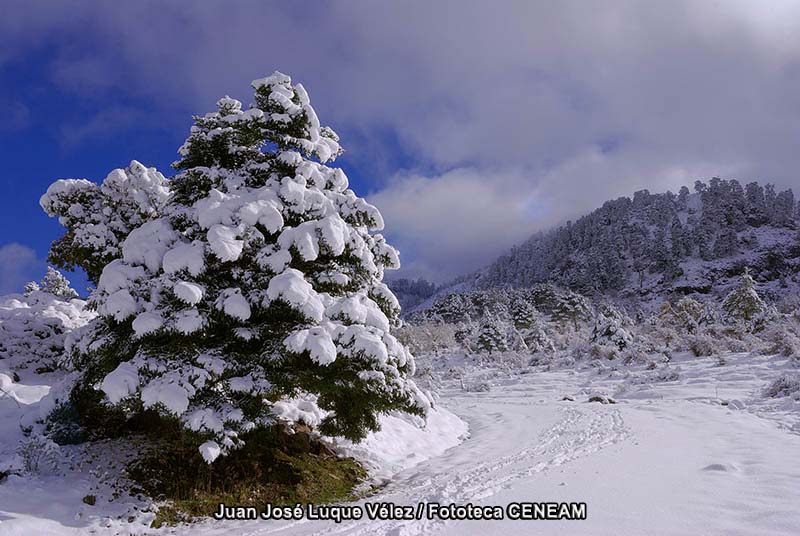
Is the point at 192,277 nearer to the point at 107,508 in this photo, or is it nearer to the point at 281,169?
the point at 281,169

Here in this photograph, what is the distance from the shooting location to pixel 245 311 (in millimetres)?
6145

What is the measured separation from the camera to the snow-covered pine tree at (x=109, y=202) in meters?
9.16

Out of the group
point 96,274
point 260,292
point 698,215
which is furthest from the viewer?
point 698,215

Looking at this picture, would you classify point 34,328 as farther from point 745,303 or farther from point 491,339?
point 745,303

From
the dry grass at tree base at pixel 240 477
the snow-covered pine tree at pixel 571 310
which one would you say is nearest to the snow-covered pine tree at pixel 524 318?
the snow-covered pine tree at pixel 571 310

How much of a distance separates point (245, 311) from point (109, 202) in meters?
5.53

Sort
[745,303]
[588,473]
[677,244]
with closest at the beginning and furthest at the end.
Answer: [588,473]
[745,303]
[677,244]

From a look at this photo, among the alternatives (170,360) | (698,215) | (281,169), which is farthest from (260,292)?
(698,215)

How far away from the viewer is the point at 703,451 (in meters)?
8.03

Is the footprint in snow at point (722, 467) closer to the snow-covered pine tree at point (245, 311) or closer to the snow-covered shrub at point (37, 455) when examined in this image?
the snow-covered pine tree at point (245, 311)

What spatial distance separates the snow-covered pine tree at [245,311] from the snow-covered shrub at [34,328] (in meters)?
3.94

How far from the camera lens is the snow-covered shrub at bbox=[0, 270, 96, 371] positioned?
9.57m

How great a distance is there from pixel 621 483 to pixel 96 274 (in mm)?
10936

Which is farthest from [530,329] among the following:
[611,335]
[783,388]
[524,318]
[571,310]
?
[783,388]
